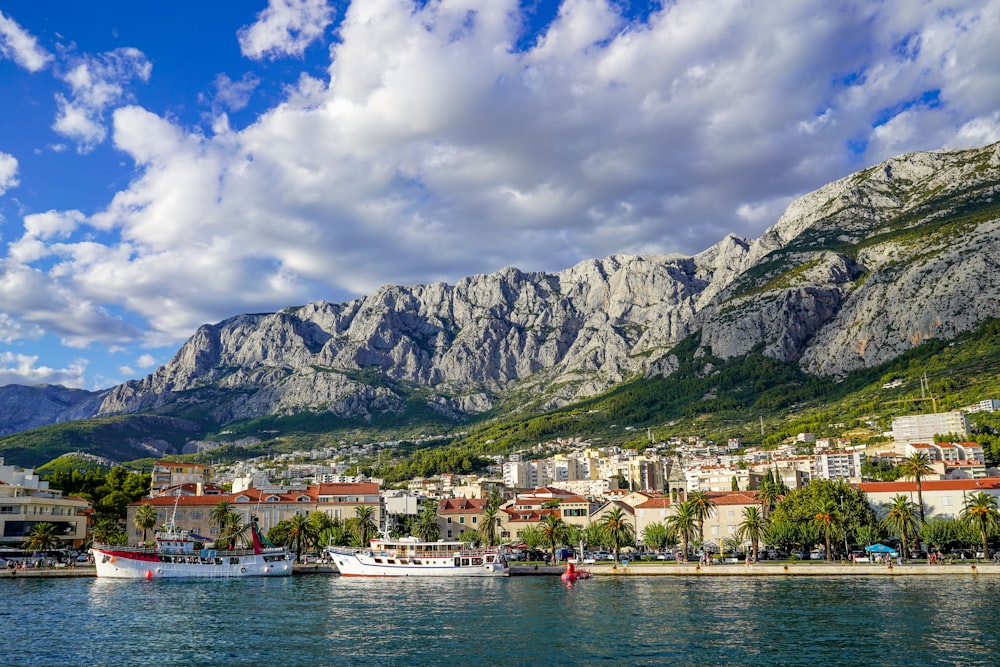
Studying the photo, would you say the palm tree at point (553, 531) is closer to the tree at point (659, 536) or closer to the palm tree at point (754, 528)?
the tree at point (659, 536)

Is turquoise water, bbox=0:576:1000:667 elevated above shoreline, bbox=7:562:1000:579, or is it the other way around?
turquoise water, bbox=0:576:1000:667

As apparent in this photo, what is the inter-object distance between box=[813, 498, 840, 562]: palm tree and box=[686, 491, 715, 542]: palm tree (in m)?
15.9

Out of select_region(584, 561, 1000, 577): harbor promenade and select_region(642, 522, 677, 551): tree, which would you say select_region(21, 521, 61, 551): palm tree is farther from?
select_region(642, 522, 677, 551): tree

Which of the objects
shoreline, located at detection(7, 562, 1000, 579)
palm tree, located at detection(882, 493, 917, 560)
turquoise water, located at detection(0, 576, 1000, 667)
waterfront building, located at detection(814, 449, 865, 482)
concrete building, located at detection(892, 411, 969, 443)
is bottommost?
shoreline, located at detection(7, 562, 1000, 579)

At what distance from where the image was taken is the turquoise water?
148 ft

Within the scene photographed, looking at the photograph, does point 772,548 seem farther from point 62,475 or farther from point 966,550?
point 62,475

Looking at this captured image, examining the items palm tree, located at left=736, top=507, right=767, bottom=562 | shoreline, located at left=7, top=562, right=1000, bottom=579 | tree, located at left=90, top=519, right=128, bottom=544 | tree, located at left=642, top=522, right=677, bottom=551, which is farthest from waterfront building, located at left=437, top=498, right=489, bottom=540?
tree, located at left=90, top=519, right=128, bottom=544

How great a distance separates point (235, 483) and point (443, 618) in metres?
127

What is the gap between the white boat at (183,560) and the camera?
328 feet

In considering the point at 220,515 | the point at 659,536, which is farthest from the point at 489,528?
the point at 220,515

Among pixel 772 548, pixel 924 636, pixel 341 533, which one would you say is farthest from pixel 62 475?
pixel 924 636

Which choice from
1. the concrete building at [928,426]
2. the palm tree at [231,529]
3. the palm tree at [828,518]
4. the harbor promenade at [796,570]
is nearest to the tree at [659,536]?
the harbor promenade at [796,570]

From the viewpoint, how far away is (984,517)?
9225 cm

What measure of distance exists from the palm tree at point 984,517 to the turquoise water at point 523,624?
15.4m
